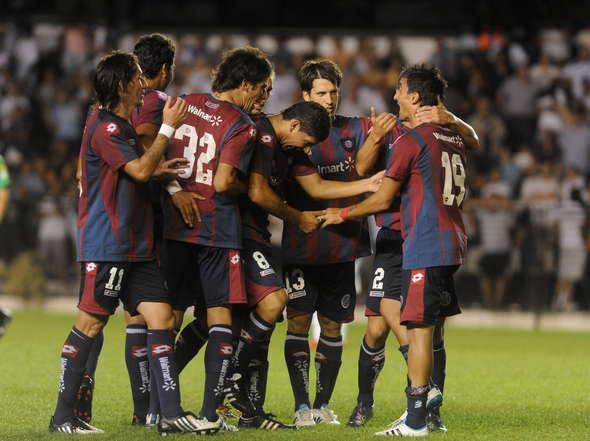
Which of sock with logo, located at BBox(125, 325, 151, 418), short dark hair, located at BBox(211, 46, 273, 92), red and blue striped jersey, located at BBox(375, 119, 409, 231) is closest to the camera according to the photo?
short dark hair, located at BBox(211, 46, 273, 92)

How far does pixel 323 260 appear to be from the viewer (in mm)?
8617

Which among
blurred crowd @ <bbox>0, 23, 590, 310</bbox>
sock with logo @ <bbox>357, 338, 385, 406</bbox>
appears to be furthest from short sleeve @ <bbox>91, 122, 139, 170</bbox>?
blurred crowd @ <bbox>0, 23, 590, 310</bbox>

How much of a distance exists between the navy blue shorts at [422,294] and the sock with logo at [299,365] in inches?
45.2

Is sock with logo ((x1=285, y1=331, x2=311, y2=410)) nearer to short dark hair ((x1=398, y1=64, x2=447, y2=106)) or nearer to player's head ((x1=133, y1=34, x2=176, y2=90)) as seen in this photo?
short dark hair ((x1=398, y1=64, x2=447, y2=106))

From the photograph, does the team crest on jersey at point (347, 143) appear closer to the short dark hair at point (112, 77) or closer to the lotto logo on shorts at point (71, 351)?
the short dark hair at point (112, 77)

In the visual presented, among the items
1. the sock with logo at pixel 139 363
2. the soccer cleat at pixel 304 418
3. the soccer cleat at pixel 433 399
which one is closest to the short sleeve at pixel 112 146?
the sock with logo at pixel 139 363

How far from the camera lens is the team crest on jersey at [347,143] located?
8.80 meters

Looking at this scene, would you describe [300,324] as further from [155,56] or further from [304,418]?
[155,56]

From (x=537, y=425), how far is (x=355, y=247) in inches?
66.1

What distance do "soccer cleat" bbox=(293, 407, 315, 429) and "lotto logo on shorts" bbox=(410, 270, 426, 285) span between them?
1.28 meters

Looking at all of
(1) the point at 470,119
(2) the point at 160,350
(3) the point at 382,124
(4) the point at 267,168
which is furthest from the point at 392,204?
(1) the point at 470,119

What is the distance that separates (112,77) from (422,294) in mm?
2263

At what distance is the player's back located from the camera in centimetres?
769

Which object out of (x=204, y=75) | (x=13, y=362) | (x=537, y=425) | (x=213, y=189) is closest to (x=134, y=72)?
(x=213, y=189)
